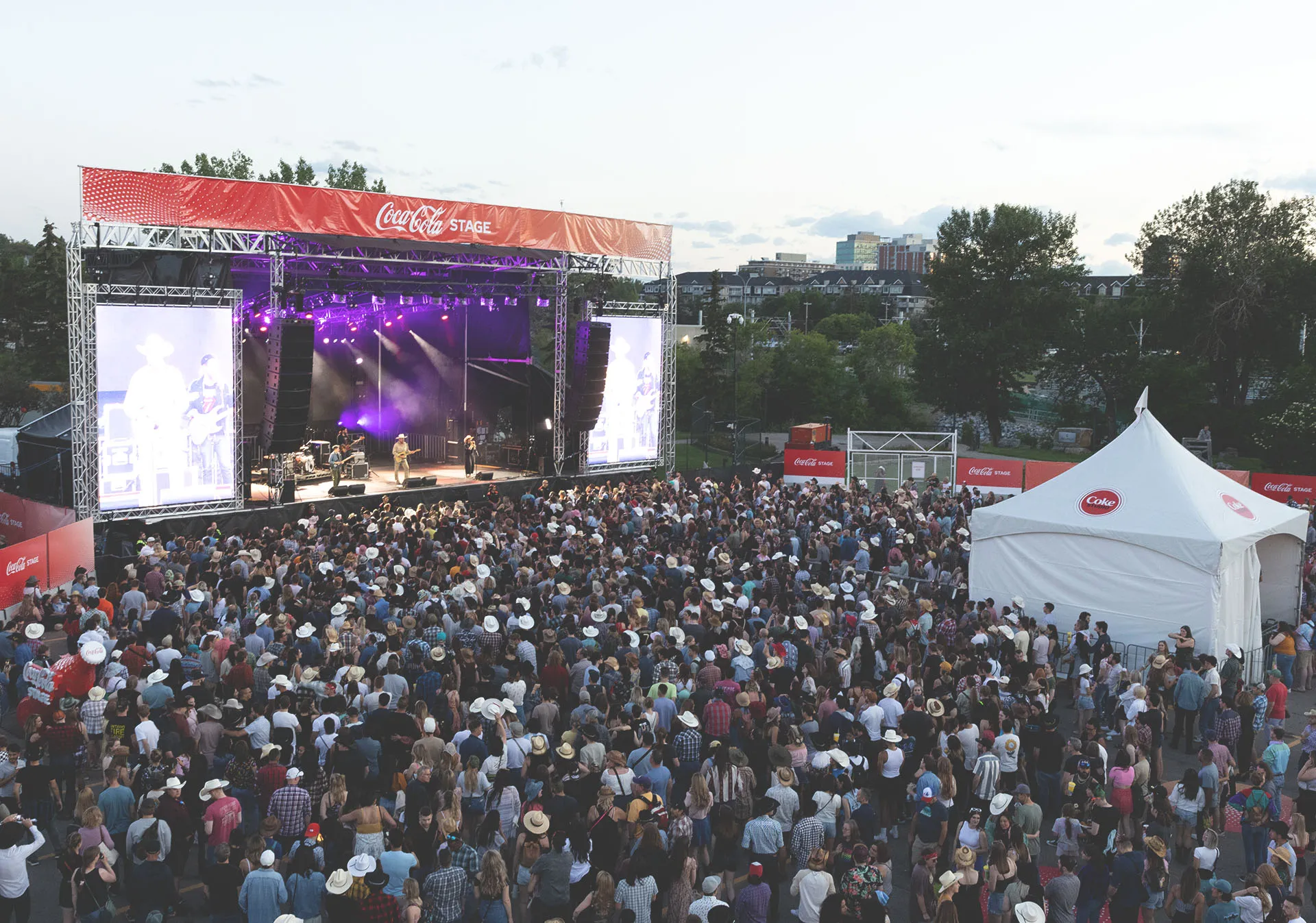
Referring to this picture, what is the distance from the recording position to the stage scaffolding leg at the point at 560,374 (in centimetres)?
2670

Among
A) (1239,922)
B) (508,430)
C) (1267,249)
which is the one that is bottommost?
(1239,922)

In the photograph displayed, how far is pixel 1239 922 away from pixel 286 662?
8.54 m

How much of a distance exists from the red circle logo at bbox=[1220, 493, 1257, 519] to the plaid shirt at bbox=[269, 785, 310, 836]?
1308 centimetres

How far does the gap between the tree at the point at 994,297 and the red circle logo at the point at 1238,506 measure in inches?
1403

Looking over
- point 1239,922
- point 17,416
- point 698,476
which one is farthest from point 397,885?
point 17,416

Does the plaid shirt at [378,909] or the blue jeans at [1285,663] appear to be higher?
the plaid shirt at [378,909]

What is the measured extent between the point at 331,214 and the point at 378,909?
17.2 metres

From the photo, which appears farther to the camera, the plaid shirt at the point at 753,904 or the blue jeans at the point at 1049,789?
the blue jeans at the point at 1049,789

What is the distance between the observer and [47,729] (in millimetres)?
9055

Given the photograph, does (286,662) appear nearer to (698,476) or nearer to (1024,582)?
(1024,582)

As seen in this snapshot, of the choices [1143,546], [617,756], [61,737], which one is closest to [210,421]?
[61,737]

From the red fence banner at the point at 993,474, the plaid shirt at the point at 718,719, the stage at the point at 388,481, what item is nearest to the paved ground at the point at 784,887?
the plaid shirt at the point at 718,719

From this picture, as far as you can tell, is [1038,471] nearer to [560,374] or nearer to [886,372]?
[560,374]

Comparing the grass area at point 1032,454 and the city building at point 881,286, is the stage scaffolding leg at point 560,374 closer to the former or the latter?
the grass area at point 1032,454
